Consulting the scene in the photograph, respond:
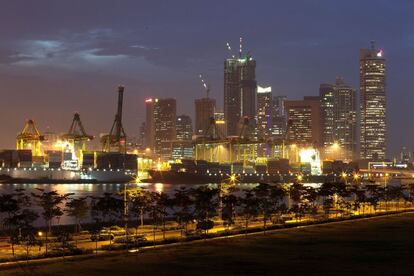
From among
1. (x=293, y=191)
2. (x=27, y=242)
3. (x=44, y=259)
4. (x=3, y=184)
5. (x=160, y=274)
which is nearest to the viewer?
(x=160, y=274)

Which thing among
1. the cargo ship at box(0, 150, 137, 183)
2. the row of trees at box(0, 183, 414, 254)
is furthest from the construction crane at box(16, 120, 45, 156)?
the row of trees at box(0, 183, 414, 254)

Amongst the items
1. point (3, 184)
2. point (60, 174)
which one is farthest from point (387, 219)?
point (60, 174)

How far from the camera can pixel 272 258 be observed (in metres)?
28.0

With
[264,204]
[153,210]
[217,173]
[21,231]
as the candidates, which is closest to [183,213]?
[153,210]

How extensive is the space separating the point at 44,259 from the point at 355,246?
14651 millimetres

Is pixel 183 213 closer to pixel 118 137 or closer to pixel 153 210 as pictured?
pixel 153 210

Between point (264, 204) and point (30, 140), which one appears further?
point (30, 140)

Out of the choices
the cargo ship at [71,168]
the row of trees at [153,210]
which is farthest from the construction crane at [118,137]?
the row of trees at [153,210]

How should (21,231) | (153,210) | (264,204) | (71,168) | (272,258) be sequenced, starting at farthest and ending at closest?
(71,168)
(264,204)
(153,210)
(21,231)
(272,258)

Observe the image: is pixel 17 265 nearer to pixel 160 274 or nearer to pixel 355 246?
pixel 160 274

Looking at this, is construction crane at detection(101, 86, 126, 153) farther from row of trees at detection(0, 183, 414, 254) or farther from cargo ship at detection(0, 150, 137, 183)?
row of trees at detection(0, 183, 414, 254)

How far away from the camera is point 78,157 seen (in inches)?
5866

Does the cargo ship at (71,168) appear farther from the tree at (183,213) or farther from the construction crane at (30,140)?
the tree at (183,213)

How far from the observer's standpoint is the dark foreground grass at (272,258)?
80.6 feet
